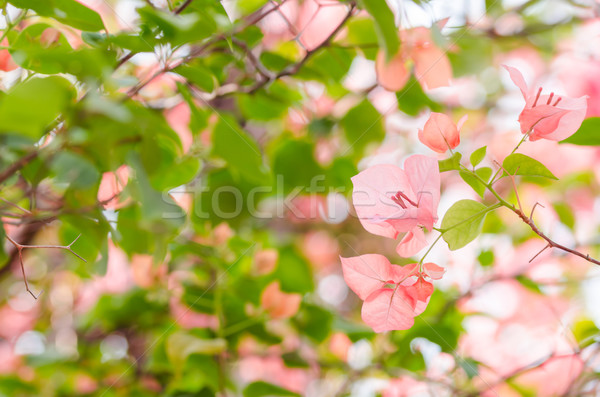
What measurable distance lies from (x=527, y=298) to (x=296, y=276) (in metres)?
0.55

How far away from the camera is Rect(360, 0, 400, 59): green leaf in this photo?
1.08 feet

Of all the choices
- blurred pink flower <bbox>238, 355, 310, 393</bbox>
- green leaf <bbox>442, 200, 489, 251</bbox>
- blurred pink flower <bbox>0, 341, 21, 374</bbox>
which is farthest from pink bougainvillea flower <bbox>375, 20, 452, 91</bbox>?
blurred pink flower <bbox>0, 341, 21, 374</bbox>

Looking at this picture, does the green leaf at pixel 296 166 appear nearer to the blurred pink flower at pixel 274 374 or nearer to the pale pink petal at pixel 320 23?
the pale pink petal at pixel 320 23

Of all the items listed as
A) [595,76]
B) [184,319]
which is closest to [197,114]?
[184,319]

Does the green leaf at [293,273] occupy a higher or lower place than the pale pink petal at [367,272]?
lower

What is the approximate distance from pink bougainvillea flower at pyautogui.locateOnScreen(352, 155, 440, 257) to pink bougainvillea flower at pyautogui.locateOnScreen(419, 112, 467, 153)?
0.03 metres

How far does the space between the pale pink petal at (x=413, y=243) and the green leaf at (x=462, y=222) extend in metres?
0.02

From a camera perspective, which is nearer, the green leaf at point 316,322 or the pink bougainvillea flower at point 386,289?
the pink bougainvillea flower at point 386,289

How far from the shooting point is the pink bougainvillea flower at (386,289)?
376mm

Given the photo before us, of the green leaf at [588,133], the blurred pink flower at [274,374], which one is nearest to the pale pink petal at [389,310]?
the green leaf at [588,133]

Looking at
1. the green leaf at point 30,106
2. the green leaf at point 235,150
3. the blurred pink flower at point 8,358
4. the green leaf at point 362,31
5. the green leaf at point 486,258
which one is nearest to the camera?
the green leaf at point 30,106

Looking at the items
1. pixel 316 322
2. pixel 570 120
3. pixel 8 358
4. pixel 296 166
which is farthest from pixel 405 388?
pixel 8 358

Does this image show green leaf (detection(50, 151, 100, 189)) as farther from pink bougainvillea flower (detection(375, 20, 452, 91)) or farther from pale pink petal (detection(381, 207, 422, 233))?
pink bougainvillea flower (detection(375, 20, 452, 91))

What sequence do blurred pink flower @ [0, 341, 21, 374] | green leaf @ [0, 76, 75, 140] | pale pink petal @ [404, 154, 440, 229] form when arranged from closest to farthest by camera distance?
1. green leaf @ [0, 76, 75, 140]
2. pale pink petal @ [404, 154, 440, 229]
3. blurred pink flower @ [0, 341, 21, 374]
